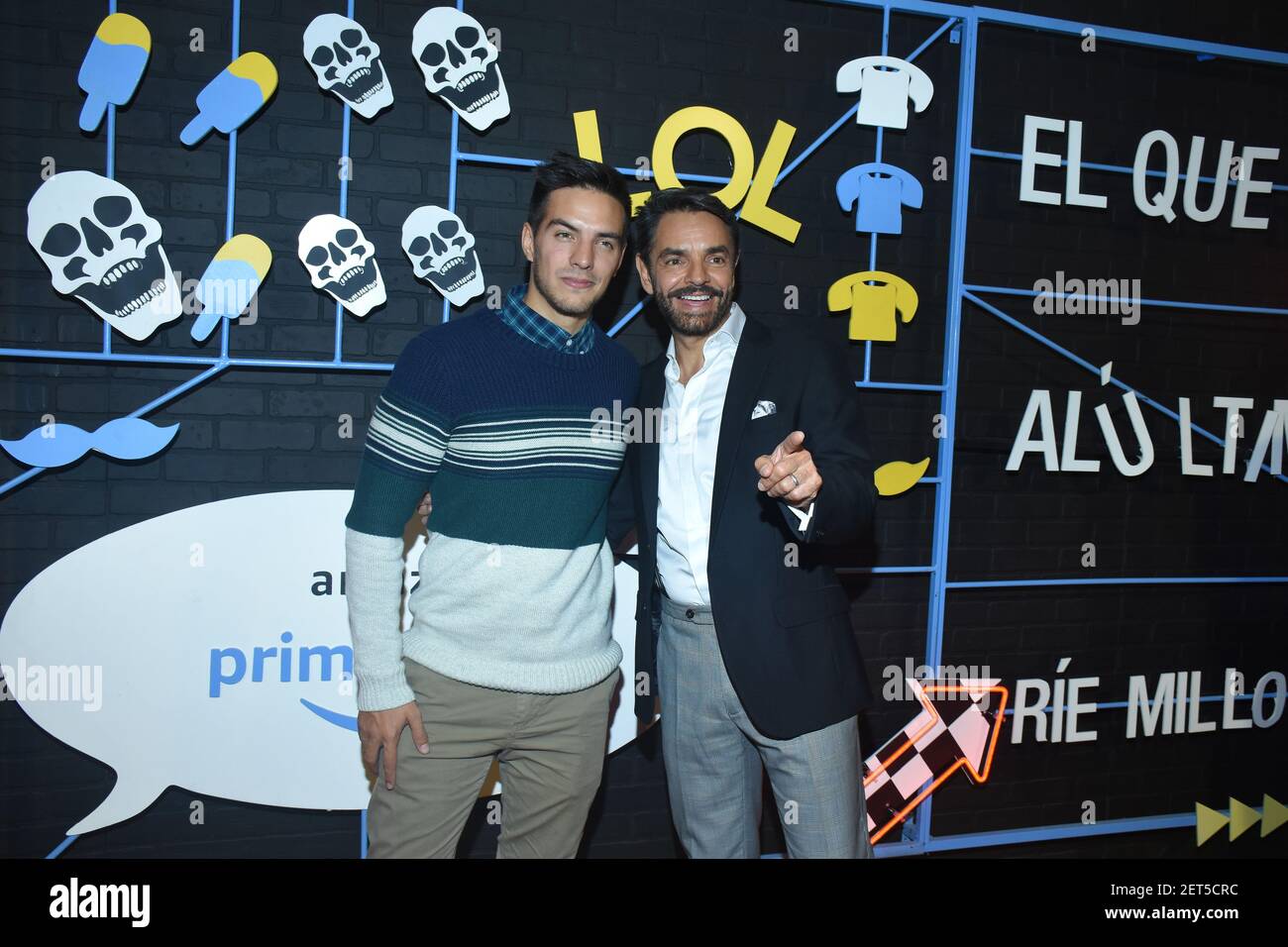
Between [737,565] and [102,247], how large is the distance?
1.97 meters

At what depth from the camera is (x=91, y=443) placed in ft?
8.07

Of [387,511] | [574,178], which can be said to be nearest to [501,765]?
[387,511]

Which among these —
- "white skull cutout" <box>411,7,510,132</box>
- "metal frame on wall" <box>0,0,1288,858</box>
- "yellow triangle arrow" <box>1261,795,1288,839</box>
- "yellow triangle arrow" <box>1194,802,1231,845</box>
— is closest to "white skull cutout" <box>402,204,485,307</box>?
"metal frame on wall" <box>0,0,1288,858</box>

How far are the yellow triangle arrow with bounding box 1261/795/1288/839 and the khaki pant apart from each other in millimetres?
2816

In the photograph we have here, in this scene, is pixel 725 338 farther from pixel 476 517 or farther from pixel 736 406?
pixel 476 517

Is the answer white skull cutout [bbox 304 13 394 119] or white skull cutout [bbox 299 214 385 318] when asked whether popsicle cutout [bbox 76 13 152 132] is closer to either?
white skull cutout [bbox 304 13 394 119]

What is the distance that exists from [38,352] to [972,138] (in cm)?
305

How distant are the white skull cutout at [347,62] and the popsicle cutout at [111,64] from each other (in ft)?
1.50

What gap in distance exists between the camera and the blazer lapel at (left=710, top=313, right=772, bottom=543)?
2039 mm

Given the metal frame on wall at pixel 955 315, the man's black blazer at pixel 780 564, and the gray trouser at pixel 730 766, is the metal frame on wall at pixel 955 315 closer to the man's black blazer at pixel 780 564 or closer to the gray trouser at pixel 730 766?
the man's black blazer at pixel 780 564

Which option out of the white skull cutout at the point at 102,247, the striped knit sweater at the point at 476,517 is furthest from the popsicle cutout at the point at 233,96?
the striped knit sweater at the point at 476,517

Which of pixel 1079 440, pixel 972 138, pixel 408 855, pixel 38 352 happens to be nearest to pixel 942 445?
pixel 1079 440

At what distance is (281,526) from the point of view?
258cm

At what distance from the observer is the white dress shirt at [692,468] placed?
2105 mm
